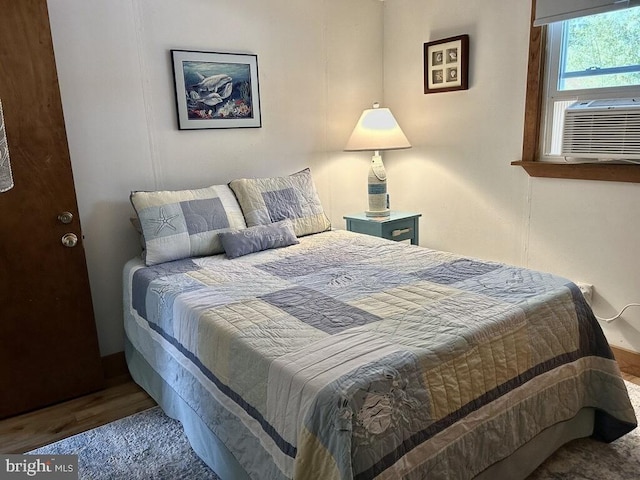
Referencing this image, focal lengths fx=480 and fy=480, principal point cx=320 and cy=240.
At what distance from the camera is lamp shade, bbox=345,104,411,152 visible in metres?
3.34

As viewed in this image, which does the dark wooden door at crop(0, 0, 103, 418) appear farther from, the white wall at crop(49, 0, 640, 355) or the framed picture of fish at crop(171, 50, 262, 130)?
the framed picture of fish at crop(171, 50, 262, 130)

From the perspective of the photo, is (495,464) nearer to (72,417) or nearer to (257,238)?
(257,238)

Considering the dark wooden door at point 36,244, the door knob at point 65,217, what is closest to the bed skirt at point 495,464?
the dark wooden door at point 36,244

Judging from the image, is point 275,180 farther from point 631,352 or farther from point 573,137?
point 631,352

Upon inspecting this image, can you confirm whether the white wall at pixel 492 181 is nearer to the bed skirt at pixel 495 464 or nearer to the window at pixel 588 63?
the window at pixel 588 63

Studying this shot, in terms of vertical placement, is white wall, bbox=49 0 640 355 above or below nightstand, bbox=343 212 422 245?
above

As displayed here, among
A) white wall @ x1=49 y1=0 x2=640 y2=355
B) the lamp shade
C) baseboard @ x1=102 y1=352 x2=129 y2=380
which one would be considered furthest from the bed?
the lamp shade

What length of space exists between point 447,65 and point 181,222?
207 cm

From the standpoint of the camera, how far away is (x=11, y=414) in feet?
7.89

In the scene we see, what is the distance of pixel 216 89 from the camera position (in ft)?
9.70

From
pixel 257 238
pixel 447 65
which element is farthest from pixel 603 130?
pixel 257 238

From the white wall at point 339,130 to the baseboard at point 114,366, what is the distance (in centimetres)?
5

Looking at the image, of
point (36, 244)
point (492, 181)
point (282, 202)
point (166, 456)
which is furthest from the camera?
point (492, 181)

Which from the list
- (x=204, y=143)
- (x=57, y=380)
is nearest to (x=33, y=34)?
(x=204, y=143)
